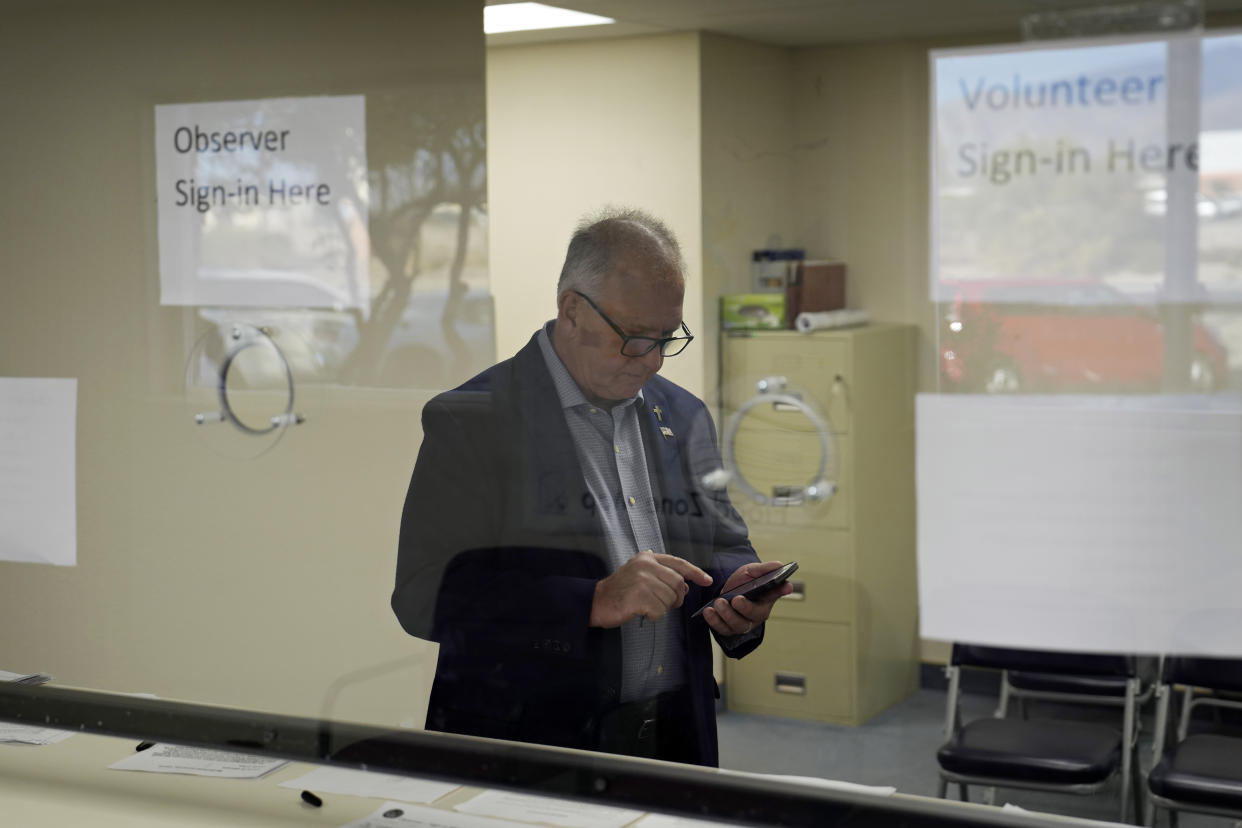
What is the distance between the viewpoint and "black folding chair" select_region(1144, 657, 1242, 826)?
47.4 inches

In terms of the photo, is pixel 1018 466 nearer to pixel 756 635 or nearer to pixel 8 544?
pixel 756 635

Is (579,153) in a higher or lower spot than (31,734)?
higher

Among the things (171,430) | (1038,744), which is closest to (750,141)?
(1038,744)

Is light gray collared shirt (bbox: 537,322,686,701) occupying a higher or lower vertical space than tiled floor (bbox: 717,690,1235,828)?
higher

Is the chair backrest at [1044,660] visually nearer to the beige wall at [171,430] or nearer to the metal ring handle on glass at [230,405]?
the beige wall at [171,430]

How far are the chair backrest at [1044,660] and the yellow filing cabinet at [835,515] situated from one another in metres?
0.06

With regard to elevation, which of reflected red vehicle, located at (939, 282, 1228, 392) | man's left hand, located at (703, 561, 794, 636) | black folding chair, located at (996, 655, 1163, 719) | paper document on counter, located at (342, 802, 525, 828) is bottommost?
paper document on counter, located at (342, 802, 525, 828)

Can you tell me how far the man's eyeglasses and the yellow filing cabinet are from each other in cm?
5

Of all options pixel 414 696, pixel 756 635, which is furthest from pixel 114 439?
pixel 756 635

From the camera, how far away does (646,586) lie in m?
1.44

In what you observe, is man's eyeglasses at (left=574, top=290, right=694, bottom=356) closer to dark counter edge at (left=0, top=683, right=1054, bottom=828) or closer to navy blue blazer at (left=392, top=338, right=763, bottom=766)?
navy blue blazer at (left=392, top=338, right=763, bottom=766)

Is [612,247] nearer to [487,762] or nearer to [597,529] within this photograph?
[597,529]

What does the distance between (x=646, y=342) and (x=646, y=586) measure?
0.87 feet

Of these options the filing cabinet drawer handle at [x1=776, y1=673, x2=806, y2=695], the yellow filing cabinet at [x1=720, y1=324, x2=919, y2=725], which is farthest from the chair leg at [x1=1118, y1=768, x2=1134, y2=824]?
the filing cabinet drawer handle at [x1=776, y1=673, x2=806, y2=695]
